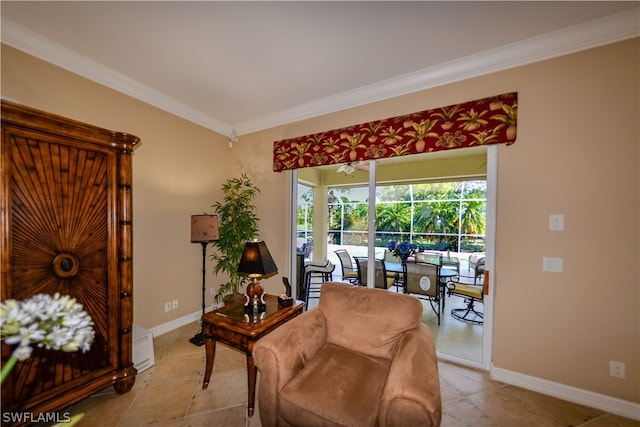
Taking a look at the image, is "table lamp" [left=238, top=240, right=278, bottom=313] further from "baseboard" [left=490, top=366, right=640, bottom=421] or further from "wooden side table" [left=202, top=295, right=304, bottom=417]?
"baseboard" [left=490, top=366, right=640, bottom=421]

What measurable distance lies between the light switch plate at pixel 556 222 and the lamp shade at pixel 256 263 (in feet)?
7.36

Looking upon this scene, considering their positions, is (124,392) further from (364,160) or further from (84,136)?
(364,160)

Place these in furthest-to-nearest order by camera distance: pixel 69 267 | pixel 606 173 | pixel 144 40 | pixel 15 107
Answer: pixel 144 40
pixel 606 173
pixel 69 267
pixel 15 107

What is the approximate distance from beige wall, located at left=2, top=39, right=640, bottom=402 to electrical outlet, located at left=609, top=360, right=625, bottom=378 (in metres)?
0.03

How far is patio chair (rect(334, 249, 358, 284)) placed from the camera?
330cm

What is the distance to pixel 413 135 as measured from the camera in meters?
2.37

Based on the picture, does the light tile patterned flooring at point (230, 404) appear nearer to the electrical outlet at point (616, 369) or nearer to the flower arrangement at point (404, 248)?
the electrical outlet at point (616, 369)

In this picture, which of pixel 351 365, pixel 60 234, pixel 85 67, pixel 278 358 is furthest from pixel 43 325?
pixel 85 67

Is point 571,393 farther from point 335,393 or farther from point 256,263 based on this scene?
point 256,263

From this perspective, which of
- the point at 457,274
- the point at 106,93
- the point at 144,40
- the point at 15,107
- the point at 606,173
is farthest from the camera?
the point at 457,274

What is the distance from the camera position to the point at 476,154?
7.89ft

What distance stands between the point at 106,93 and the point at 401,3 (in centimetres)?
276

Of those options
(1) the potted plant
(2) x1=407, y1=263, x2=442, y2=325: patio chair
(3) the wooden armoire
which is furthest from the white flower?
(2) x1=407, y1=263, x2=442, y2=325: patio chair

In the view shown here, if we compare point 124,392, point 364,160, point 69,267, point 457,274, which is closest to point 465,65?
point 364,160
